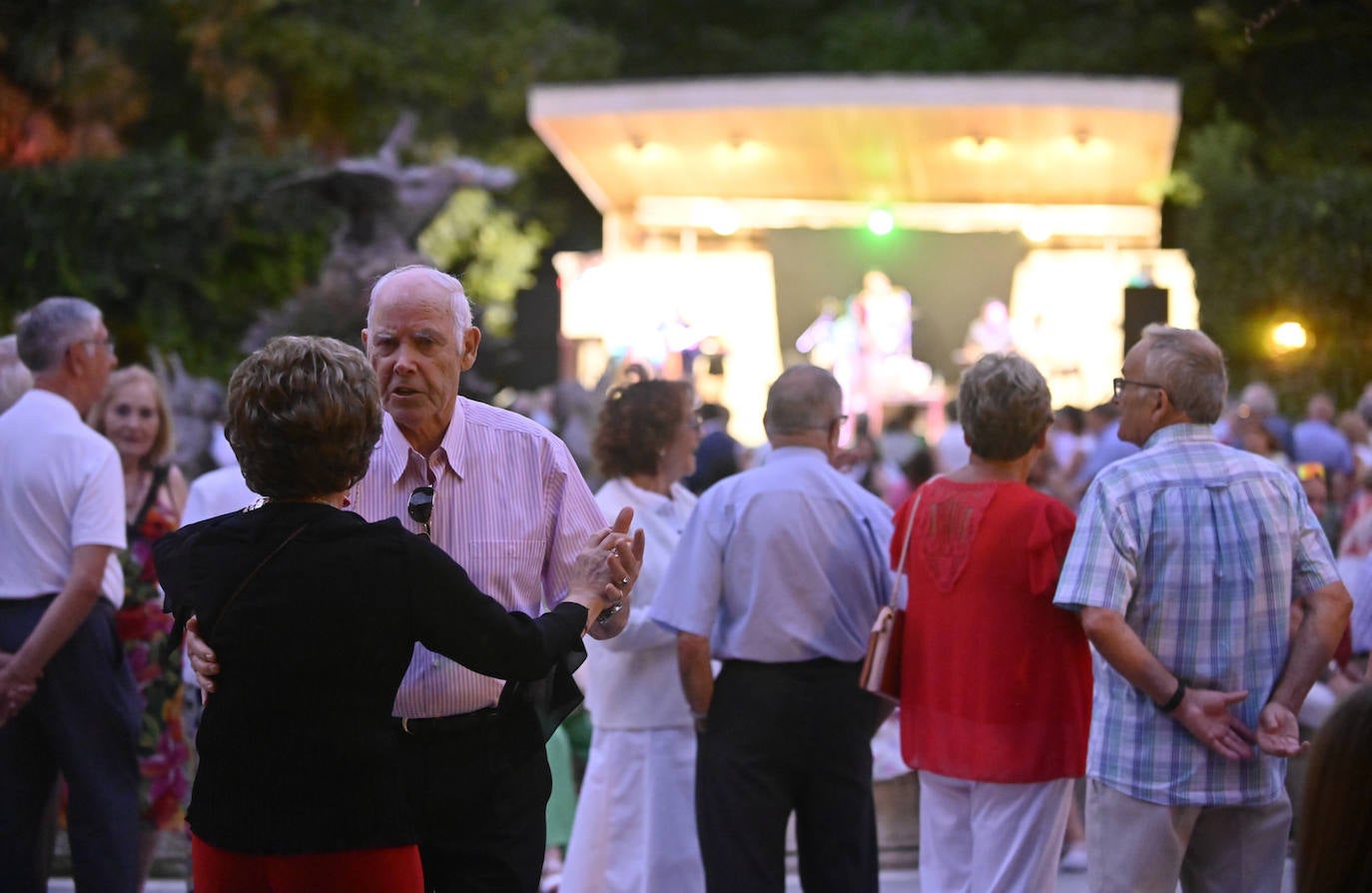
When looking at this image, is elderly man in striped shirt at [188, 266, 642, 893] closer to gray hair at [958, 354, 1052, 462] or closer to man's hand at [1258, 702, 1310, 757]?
gray hair at [958, 354, 1052, 462]

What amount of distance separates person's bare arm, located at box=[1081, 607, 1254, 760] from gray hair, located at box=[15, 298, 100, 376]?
270 cm

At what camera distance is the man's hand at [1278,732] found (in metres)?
3.37

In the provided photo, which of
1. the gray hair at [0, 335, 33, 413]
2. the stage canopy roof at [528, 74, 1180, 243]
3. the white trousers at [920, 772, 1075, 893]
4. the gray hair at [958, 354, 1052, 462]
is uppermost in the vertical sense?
the stage canopy roof at [528, 74, 1180, 243]

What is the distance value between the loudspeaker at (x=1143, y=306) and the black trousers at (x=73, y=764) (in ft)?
33.4

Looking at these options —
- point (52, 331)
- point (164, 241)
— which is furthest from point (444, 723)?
point (164, 241)

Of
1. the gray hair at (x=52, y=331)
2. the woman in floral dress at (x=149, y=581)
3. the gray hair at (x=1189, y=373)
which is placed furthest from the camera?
the woman in floral dress at (x=149, y=581)

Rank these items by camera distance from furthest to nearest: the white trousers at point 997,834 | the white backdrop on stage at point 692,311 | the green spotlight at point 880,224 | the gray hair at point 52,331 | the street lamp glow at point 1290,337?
the green spotlight at point 880,224, the street lamp glow at point 1290,337, the white backdrop on stage at point 692,311, the gray hair at point 52,331, the white trousers at point 997,834

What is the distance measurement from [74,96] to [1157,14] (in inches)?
713

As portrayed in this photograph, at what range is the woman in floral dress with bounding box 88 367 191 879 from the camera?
16.3 feet

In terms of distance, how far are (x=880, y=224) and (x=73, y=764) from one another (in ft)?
58.4

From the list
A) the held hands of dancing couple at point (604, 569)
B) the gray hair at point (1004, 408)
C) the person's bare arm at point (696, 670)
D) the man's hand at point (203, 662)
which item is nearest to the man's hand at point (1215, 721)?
the gray hair at point (1004, 408)

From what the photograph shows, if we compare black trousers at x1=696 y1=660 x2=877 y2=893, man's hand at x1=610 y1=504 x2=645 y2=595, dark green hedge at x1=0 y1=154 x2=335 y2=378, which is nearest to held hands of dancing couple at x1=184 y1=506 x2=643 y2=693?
man's hand at x1=610 y1=504 x2=645 y2=595

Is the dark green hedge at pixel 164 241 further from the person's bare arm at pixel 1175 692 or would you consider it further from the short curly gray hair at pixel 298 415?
the short curly gray hair at pixel 298 415

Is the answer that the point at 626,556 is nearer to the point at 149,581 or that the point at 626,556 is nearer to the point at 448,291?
the point at 448,291
